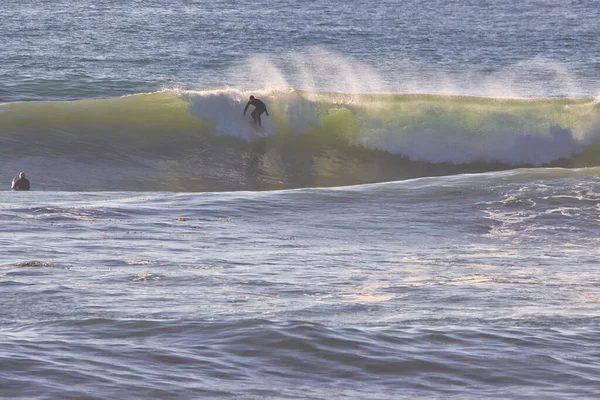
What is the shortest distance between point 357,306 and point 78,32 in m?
39.1

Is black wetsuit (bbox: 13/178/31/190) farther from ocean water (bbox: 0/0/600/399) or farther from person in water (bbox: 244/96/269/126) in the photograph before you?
person in water (bbox: 244/96/269/126)

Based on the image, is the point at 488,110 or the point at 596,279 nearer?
the point at 596,279

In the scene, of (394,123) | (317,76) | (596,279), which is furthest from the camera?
(317,76)

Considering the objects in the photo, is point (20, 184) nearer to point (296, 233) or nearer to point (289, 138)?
point (296, 233)

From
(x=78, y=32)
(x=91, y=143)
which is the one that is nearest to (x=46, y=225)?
(x=91, y=143)

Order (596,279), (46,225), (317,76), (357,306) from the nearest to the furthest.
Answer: (357,306) < (596,279) < (46,225) < (317,76)

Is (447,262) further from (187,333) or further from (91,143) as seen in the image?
(91,143)

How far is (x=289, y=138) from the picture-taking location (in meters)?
26.6

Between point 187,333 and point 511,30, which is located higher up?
point 511,30

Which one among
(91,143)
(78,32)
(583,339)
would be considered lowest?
(583,339)

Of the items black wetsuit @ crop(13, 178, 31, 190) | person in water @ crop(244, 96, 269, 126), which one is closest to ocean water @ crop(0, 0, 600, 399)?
person in water @ crop(244, 96, 269, 126)

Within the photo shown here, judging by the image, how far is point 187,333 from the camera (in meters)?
8.74

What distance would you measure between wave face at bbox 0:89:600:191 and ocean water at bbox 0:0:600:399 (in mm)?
72

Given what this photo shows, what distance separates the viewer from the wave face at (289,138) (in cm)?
2359
